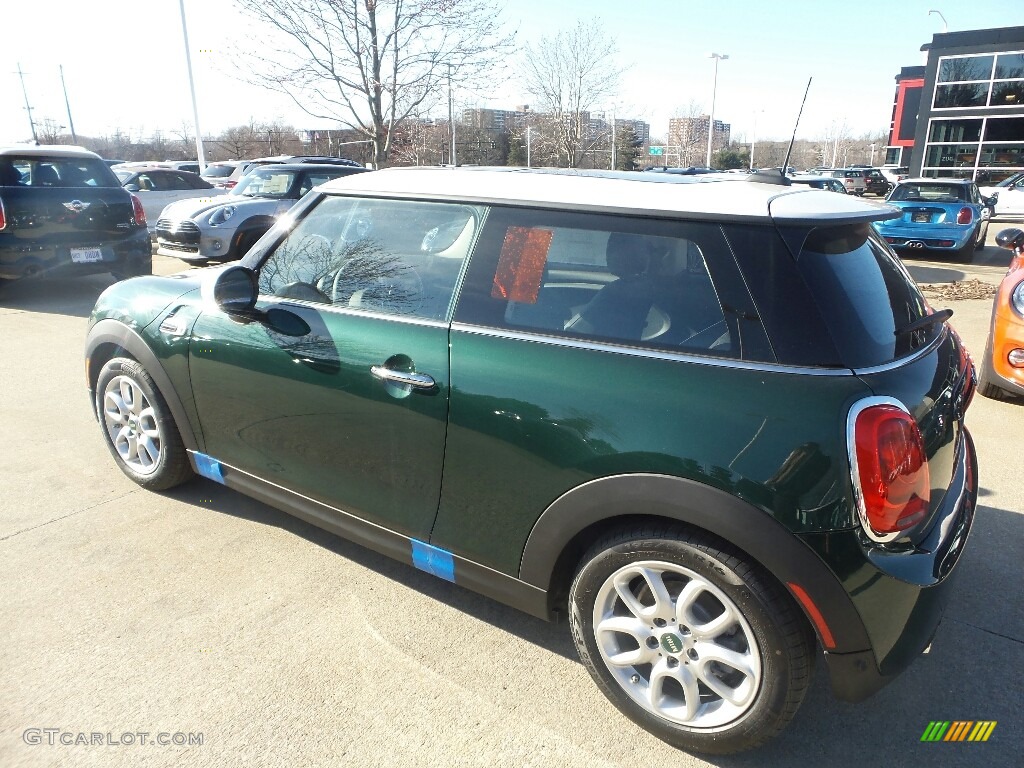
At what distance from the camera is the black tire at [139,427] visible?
336 centimetres

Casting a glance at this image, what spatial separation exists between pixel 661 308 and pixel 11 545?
306 cm

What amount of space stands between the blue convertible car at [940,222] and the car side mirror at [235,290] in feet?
37.1

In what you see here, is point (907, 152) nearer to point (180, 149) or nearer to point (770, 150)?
point (770, 150)

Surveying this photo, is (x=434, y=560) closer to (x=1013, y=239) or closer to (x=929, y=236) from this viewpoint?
(x=1013, y=239)

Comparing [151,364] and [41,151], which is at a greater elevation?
[41,151]

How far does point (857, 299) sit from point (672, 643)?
3.65ft

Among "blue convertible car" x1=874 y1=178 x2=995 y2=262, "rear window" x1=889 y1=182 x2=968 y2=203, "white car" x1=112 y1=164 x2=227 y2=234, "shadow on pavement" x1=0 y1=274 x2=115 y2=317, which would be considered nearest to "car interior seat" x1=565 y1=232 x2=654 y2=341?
"shadow on pavement" x1=0 y1=274 x2=115 y2=317

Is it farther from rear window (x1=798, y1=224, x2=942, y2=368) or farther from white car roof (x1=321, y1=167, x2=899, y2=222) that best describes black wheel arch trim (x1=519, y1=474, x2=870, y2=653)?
white car roof (x1=321, y1=167, x2=899, y2=222)

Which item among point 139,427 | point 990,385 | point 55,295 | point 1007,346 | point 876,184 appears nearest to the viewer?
point 139,427

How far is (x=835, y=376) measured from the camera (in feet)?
5.85

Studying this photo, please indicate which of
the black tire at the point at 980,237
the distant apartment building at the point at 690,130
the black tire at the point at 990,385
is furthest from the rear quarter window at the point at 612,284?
the distant apartment building at the point at 690,130

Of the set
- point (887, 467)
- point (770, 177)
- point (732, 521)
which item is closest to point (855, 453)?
point (887, 467)

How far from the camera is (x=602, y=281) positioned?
2270mm

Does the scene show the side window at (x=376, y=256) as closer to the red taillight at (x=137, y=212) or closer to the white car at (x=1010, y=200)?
the red taillight at (x=137, y=212)
